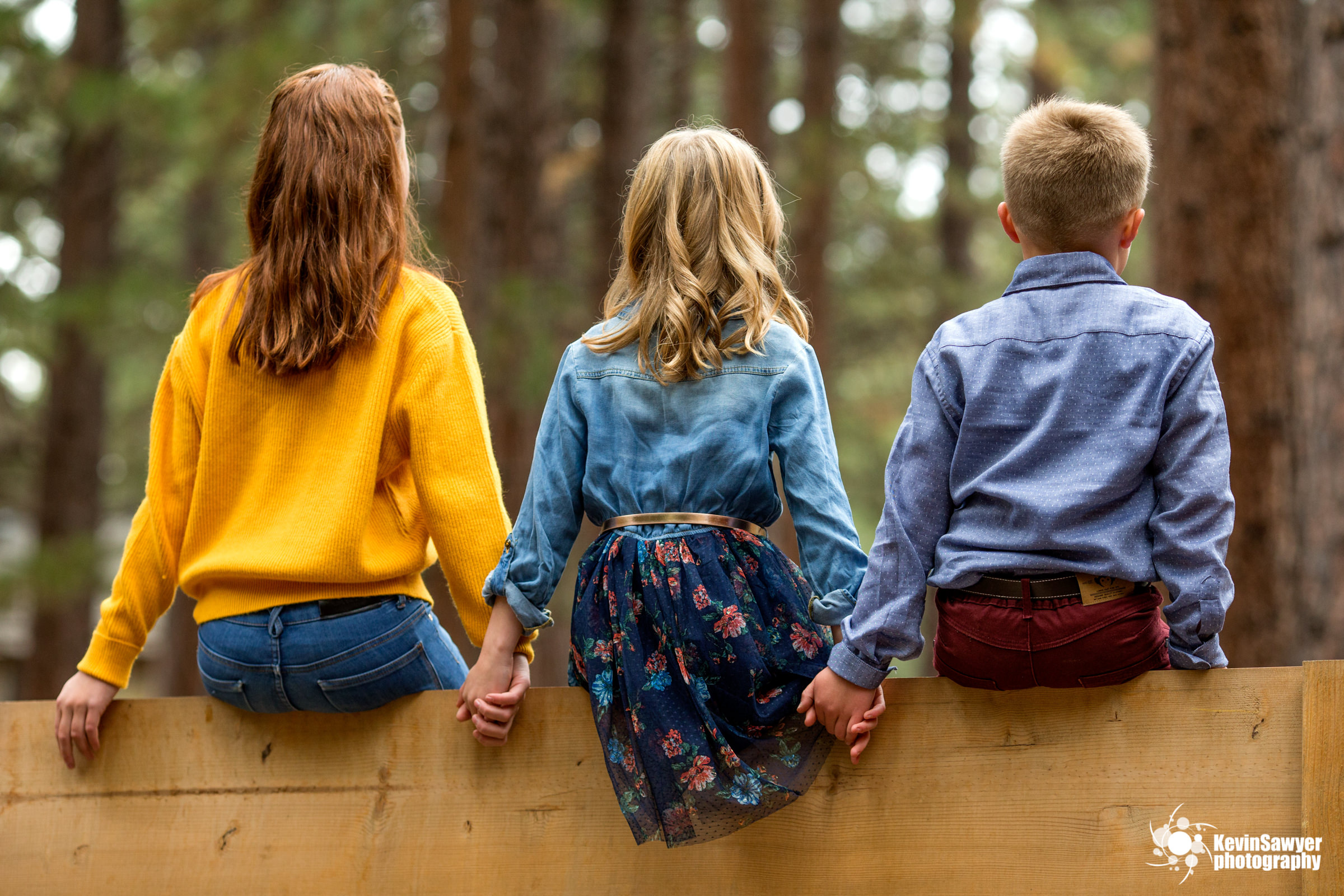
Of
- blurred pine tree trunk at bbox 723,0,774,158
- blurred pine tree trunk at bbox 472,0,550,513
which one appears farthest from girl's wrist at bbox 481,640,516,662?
blurred pine tree trunk at bbox 723,0,774,158

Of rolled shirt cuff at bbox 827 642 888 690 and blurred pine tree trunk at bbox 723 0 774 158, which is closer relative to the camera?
rolled shirt cuff at bbox 827 642 888 690

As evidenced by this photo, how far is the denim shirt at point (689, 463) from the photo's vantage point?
7.93 ft

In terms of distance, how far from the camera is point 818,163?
9711mm

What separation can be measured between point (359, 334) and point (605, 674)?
935 mm

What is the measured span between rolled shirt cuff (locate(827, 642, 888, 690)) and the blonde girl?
0.10 m

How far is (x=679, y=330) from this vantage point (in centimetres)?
248

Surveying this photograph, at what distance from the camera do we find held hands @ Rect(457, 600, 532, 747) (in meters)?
2.48

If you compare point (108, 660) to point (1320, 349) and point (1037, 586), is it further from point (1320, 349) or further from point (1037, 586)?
point (1320, 349)

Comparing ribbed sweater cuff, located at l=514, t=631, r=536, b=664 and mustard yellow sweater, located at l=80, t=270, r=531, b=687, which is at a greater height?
mustard yellow sweater, located at l=80, t=270, r=531, b=687

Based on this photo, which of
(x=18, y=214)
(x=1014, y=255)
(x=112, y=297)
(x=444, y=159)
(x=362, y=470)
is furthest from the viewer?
(x=1014, y=255)

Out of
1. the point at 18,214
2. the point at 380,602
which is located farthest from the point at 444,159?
the point at 18,214

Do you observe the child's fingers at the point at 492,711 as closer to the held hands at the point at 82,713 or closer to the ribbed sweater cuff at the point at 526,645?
the ribbed sweater cuff at the point at 526,645

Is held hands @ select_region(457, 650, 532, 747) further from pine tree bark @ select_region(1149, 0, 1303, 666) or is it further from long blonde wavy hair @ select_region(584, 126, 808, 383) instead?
pine tree bark @ select_region(1149, 0, 1303, 666)

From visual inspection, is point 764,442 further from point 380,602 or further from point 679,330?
point 380,602
